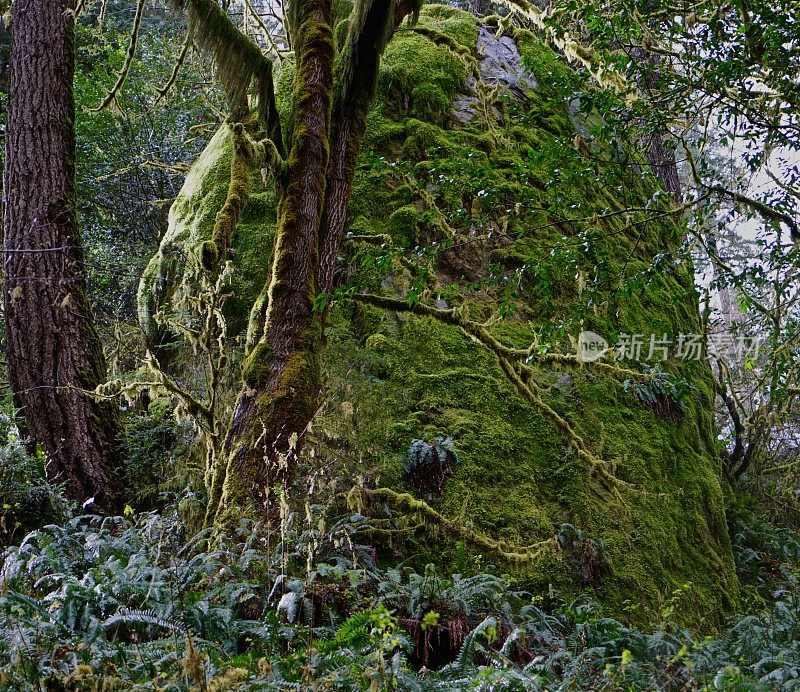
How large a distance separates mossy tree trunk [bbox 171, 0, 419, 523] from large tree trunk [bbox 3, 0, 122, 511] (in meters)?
1.40

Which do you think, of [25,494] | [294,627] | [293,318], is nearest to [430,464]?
[293,318]

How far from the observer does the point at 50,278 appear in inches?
233

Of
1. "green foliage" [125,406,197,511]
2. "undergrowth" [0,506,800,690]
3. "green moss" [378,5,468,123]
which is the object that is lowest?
"undergrowth" [0,506,800,690]

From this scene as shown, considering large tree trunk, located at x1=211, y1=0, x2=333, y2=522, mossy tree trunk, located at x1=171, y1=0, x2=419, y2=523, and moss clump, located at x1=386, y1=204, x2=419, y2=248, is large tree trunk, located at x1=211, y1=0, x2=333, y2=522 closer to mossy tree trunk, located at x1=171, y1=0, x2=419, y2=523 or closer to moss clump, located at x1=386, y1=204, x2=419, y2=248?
mossy tree trunk, located at x1=171, y1=0, x2=419, y2=523

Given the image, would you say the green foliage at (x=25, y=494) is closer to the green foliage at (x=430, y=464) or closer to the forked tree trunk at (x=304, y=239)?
the forked tree trunk at (x=304, y=239)

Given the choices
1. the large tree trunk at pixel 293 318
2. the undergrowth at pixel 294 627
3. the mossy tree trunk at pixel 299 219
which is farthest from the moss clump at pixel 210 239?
the undergrowth at pixel 294 627

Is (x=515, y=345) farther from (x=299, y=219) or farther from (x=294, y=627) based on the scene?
(x=294, y=627)

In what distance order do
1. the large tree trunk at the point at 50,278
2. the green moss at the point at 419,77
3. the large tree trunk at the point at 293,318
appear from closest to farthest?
the large tree trunk at the point at 293,318 < the large tree trunk at the point at 50,278 < the green moss at the point at 419,77

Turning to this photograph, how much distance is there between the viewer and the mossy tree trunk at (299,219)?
5023 millimetres

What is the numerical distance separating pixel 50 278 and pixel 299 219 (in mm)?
2253

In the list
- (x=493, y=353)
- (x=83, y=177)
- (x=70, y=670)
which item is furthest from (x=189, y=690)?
(x=83, y=177)

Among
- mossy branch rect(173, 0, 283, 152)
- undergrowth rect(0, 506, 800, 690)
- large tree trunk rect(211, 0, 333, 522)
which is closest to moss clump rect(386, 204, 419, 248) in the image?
large tree trunk rect(211, 0, 333, 522)

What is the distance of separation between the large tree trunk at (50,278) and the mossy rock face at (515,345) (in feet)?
3.09

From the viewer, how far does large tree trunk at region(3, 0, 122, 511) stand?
18.6 ft
